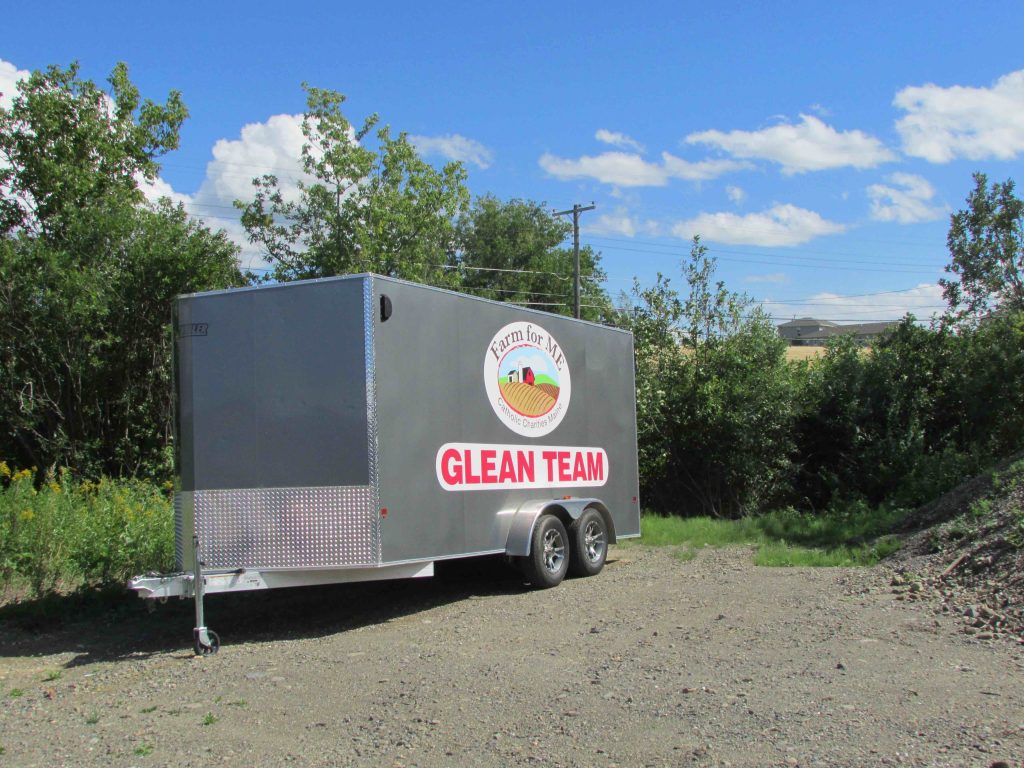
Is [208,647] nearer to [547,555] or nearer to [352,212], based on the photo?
[547,555]

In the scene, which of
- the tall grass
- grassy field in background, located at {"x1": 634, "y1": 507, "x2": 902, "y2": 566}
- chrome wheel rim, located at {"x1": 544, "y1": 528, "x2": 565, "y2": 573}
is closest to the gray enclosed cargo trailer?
chrome wheel rim, located at {"x1": 544, "y1": 528, "x2": 565, "y2": 573}

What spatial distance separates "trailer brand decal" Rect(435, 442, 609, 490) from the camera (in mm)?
8711

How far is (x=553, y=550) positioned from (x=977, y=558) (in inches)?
166

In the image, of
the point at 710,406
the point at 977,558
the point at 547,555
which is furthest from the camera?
the point at 710,406

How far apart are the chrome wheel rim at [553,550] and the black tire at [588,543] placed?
32 cm

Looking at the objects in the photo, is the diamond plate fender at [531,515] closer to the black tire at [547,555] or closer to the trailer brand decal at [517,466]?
the black tire at [547,555]

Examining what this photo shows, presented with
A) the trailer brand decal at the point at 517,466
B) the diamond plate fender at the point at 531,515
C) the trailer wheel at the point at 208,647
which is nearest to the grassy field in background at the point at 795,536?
the trailer brand decal at the point at 517,466

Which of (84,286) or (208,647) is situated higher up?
(84,286)

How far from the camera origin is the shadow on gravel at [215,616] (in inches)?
314

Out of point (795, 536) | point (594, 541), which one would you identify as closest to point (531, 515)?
point (594, 541)

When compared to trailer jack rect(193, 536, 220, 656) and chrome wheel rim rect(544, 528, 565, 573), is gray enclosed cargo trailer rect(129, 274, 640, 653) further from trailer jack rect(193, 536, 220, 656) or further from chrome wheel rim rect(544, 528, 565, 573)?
chrome wheel rim rect(544, 528, 565, 573)

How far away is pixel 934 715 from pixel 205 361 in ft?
20.8

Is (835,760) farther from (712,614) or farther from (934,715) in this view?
(712,614)

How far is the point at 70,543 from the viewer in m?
9.68
